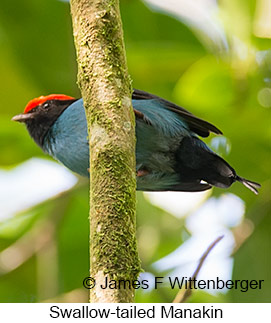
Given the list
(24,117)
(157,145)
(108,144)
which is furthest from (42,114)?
(108,144)

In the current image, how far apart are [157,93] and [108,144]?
2908 millimetres

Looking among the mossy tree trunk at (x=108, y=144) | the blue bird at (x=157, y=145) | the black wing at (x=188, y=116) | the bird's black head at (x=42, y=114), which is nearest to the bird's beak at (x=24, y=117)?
the bird's black head at (x=42, y=114)

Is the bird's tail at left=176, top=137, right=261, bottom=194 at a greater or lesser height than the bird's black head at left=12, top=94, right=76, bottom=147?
lesser

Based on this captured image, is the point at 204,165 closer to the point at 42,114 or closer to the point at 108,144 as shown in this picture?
the point at 42,114

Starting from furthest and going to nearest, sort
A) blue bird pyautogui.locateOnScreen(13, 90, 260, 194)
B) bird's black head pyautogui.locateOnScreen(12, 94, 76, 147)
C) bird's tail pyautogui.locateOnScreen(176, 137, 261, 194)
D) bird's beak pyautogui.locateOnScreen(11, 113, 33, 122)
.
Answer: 1. bird's beak pyautogui.locateOnScreen(11, 113, 33, 122)
2. bird's black head pyautogui.locateOnScreen(12, 94, 76, 147)
3. bird's tail pyautogui.locateOnScreen(176, 137, 261, 194)
4. blue bird pyautogui.locateOnScreen(13, 90, 260, 194)

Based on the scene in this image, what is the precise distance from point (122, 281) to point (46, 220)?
335 cm

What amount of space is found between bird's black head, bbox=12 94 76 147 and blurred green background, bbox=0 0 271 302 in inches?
19.3

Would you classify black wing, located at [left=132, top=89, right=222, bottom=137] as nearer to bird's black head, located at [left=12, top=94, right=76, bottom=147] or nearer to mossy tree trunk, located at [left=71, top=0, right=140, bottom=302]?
bird's black head, located at [left=12, top=94, right=76, bottom=147]

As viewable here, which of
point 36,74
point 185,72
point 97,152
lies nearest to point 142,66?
point 185,72

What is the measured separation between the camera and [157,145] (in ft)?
14.5

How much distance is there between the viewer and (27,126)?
4.95 m

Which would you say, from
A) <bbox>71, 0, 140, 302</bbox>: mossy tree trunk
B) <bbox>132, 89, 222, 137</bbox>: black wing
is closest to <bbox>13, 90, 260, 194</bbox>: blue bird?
<bbox>132, 89, 222, 137</bbox>: black wing

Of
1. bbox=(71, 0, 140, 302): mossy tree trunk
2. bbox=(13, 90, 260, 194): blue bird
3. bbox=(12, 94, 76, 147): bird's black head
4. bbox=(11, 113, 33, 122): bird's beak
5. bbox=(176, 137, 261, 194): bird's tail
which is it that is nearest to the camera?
bbox=(71, 0, 140, 302): mossy tree trunk

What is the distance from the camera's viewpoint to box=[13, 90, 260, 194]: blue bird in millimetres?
4379
